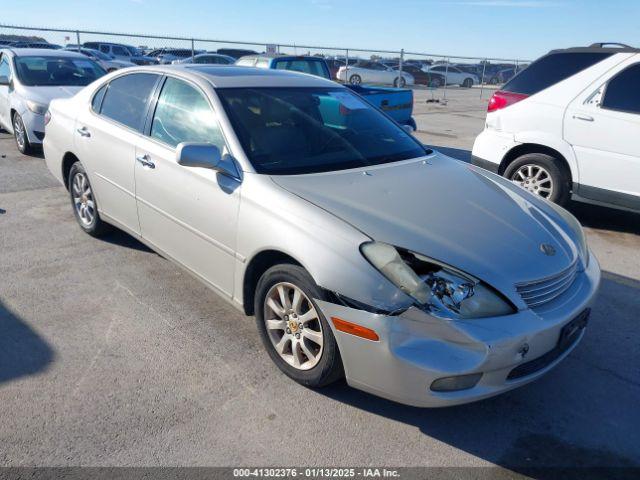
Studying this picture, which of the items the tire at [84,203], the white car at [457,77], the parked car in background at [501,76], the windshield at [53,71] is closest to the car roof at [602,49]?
the tire at [84,203]

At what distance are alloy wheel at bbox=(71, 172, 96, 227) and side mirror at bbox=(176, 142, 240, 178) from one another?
80.6 inches

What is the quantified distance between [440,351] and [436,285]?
31 centimetres

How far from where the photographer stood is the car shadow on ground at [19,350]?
317 centimetres

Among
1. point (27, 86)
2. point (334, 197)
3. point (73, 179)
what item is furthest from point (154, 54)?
point (334, 197)

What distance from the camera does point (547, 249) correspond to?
9.82ft

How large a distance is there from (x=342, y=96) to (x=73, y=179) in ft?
8.86

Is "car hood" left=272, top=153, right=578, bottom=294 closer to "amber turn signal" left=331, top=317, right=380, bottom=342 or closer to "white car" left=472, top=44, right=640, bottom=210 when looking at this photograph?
"amber turn signal" left=331, top=317, right=380, bottom=342

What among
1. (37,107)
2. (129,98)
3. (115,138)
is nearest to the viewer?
(115,138)

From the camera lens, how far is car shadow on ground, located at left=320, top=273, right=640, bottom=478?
265cm

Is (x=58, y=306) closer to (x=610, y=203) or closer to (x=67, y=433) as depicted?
(x=67, y=433)

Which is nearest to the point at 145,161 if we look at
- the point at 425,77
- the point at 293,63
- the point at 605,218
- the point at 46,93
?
the point at 605,218

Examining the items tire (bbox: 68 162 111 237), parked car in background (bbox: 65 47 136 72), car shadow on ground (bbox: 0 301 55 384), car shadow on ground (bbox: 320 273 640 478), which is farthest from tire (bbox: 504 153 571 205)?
parked car in background (bbox: 65 47 136 72)

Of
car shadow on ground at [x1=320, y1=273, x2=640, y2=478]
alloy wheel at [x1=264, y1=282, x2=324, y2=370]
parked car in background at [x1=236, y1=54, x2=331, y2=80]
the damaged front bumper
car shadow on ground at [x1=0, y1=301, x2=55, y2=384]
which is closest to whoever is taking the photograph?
the damaged front bumper

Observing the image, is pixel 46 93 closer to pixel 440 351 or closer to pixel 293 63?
pixel 293 63
